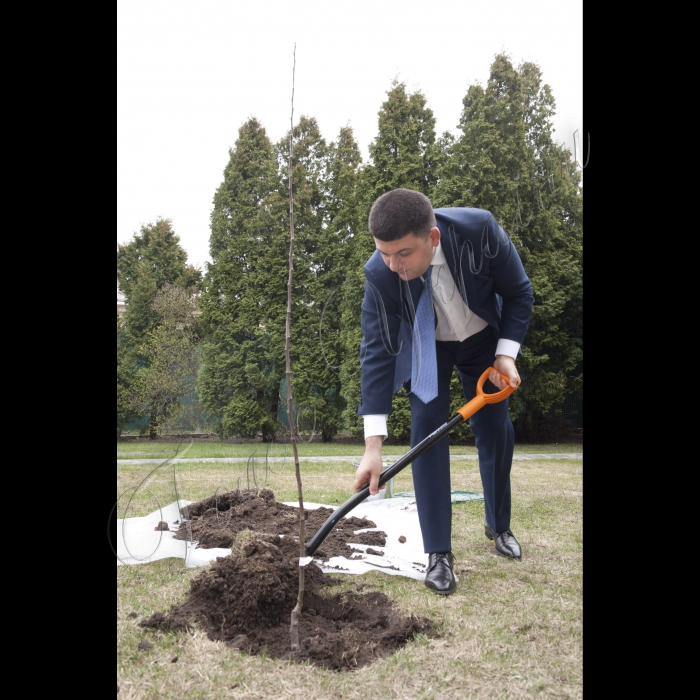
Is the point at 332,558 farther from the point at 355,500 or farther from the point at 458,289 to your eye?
the point at 458,289

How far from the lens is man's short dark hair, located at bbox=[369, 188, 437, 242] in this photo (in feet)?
6.09

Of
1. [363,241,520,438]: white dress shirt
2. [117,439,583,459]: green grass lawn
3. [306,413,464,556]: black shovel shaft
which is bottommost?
[117,439,583,459]: green grass lawn

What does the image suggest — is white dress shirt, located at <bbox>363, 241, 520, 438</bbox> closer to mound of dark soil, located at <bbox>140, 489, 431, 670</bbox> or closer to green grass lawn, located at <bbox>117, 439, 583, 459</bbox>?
mound of dark soil, located at <bbox>140, 489, 431, 670</bbox>

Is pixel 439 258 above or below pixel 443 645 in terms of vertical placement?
above

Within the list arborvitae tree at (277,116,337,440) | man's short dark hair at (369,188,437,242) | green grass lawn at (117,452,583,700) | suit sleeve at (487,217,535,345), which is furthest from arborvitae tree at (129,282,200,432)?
man's short dark hair at (369,188,437,242)

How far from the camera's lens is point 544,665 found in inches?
57.9

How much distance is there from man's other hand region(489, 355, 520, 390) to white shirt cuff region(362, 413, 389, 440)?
21.7 inches

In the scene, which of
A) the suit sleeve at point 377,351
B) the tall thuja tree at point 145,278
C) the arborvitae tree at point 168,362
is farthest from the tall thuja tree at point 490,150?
the tall thuja tree at point 145,278

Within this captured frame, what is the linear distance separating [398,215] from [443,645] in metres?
1.36

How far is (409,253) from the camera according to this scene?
197 centimetres

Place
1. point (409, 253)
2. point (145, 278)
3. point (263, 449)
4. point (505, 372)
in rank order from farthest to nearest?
point (145, 278) < point (263, 449) < point (505, 372) < point (409, 253)

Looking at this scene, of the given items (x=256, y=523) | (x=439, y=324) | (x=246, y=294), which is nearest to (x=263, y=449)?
(x=246, y=294)
